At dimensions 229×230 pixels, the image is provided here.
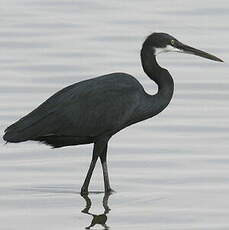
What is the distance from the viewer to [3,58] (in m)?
18.1

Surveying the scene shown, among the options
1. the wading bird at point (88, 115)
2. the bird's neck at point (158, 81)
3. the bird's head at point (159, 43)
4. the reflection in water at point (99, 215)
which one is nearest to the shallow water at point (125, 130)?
the reflection in water at point (99, 215)

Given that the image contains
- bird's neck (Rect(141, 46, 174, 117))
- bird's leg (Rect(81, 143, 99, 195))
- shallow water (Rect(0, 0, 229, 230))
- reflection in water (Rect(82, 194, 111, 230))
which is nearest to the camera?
reflection in water (Rect(82, 194, 111, 230))

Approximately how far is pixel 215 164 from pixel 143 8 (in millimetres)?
9673

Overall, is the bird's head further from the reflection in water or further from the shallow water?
the reflection in water

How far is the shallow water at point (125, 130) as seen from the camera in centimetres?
1136

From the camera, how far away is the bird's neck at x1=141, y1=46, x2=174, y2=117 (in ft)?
40.9

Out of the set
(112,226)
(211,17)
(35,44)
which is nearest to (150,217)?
(112,226)

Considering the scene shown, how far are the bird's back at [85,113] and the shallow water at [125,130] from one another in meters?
0.46

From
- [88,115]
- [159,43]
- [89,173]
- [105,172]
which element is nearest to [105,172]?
[105,172]

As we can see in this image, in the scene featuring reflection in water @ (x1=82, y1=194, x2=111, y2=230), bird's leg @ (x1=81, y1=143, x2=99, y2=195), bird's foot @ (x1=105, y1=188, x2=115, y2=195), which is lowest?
reflection in water @ (x1=82, y1=194, x2=111, y2=230)

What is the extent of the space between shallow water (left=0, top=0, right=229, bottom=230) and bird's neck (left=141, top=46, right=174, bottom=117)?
599mm

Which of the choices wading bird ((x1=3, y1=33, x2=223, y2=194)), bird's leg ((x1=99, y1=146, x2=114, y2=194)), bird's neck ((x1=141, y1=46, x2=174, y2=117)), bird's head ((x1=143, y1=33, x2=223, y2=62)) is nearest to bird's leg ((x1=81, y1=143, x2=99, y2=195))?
wading bird ((x1=3, y1=33, x2=223, y2=194))

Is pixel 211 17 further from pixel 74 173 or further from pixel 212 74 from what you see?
pixel 74 173

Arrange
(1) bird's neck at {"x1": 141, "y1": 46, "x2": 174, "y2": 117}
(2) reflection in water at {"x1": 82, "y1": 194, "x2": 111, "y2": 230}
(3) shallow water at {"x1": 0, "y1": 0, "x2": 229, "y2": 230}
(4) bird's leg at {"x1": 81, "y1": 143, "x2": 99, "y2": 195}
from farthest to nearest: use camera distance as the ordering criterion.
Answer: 1. (1) bird's neck at {"x1": 141, "y1": 46, "x2": 174, "y2": 117}
2. (4) bird's leg at {"x1": 81, "y1": 143, "x2": 99, "y2": 195}
3. (3) shallow water at {"x1": 0, "y1": 0, "x2": 229, "y2": 230}
4. (2) reflection in water at {"x1": 82, "y1": 194, "x2": 111, "y2": 230}
